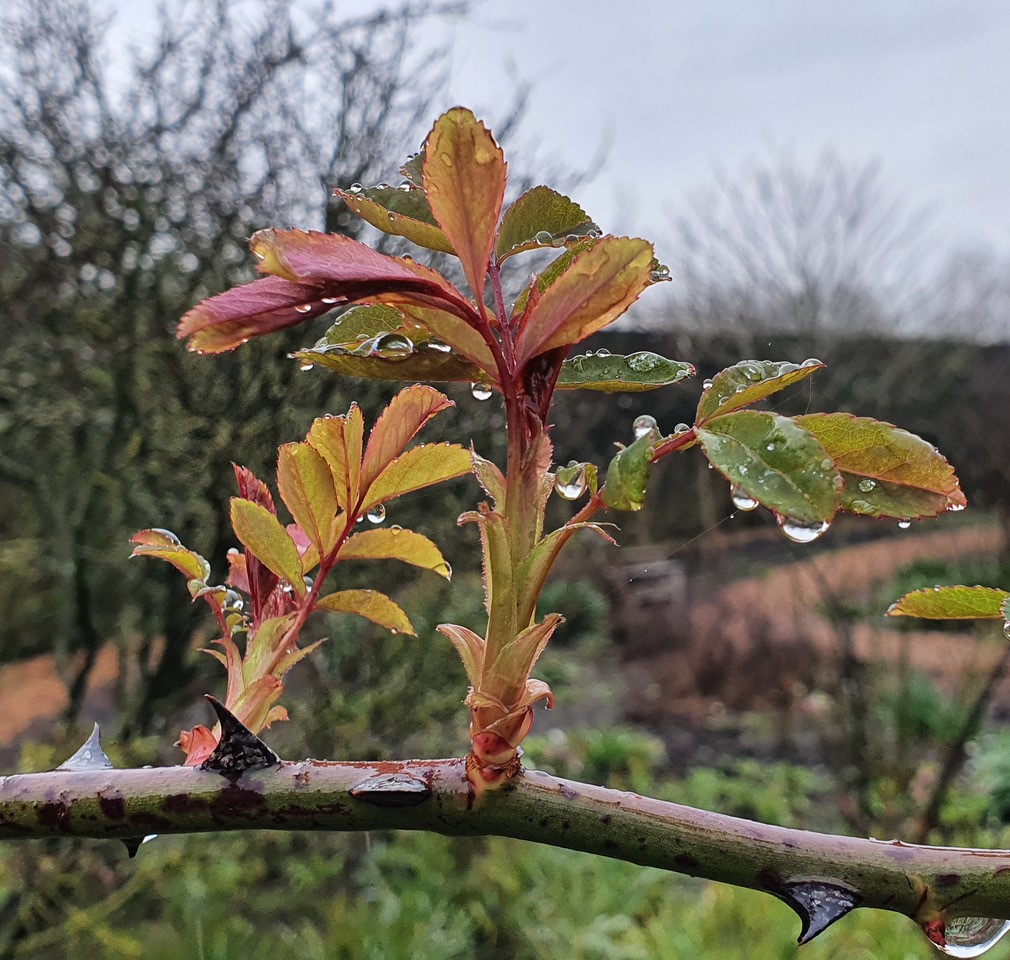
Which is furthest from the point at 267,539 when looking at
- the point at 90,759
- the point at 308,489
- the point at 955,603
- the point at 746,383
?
the point at 955,603

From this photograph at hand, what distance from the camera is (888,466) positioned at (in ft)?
1.00

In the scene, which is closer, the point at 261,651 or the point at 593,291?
the point at 593,291

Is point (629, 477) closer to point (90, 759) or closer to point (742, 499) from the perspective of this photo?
point (742, 499)

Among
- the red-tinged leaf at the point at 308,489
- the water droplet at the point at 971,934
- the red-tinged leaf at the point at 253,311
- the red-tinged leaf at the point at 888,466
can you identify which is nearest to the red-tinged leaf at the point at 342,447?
the red-tinged leaf at the point at 308,489

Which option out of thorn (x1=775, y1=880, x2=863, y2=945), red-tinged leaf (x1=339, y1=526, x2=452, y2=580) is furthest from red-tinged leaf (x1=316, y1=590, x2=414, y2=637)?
thorn (x1=775, y1=880, x2=863, y2=945)

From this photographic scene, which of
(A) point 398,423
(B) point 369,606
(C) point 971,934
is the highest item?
(A) point 398,423

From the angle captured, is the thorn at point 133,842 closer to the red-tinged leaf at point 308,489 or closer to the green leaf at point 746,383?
the red-tinged leaf at point 308,489

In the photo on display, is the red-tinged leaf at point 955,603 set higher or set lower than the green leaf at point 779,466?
lower

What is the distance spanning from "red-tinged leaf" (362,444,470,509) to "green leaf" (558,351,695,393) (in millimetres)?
68

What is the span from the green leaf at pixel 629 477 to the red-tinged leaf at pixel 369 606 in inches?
7.7

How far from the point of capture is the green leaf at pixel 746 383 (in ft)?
1.00

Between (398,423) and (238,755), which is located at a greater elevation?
(398,423)

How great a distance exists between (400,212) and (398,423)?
98 mm

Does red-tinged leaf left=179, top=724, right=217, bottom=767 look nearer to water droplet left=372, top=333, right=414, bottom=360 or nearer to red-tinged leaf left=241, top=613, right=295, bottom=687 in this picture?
red-tinged leaf left=241, top=613, right=295, bottom=687
